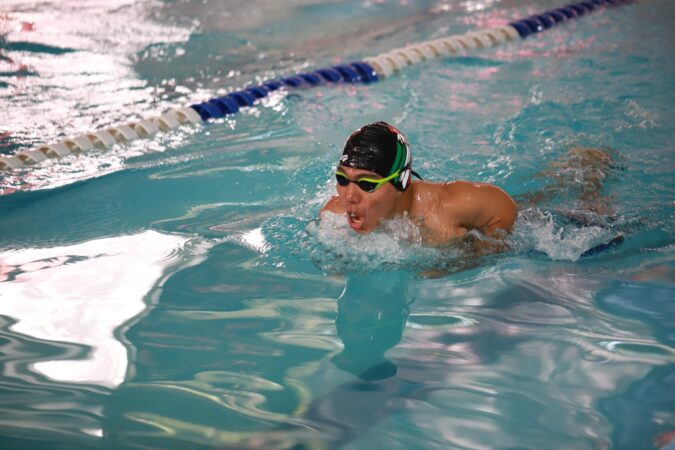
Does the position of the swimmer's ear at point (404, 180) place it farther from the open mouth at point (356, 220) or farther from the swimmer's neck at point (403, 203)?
the open mouth at point (356, 220)

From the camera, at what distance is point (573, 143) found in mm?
4848

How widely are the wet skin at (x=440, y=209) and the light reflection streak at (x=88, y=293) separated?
92 centimetres

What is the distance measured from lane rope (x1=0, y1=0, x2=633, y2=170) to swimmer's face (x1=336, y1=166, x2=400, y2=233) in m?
2.44

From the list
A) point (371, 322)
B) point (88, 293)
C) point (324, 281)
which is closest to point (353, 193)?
point (324, 281)

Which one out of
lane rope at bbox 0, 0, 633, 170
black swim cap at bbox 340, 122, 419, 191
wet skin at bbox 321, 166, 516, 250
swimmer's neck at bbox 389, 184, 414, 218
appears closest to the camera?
black swim cap at bbox 340, 122, 419, 191

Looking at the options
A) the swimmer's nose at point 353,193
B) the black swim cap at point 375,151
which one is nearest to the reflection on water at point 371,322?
the swimmer's nose at point 353,193

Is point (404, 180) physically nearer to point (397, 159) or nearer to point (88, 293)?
point (397, 159)

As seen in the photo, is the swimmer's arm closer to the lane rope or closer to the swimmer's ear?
the swimmer's ear

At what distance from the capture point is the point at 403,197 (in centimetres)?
335

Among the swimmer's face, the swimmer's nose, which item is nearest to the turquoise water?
the swimmer's face

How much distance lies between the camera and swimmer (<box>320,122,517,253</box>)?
3.13 meters

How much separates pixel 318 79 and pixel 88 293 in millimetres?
3572

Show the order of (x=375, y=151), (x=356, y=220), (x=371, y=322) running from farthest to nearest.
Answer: (x=356, y=220) < (x=375, y=151) < (x=371, y=322)

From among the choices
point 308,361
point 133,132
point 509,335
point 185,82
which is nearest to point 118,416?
point 308,361
